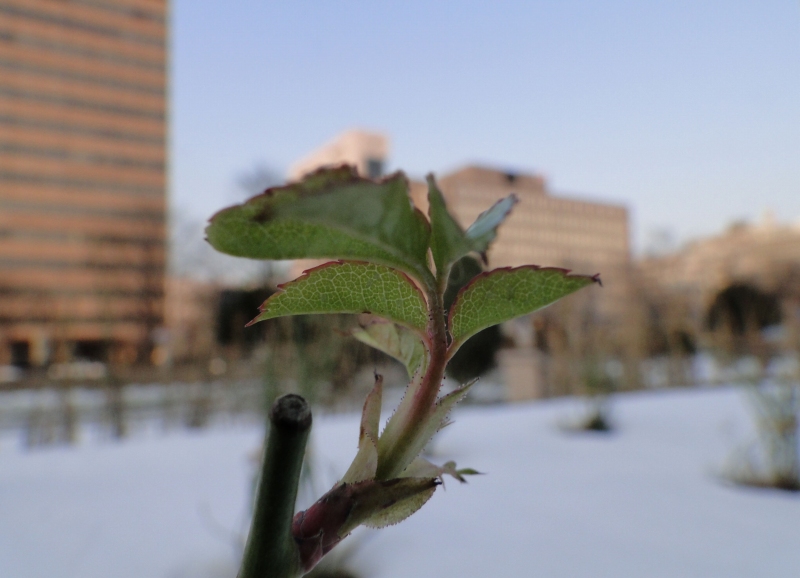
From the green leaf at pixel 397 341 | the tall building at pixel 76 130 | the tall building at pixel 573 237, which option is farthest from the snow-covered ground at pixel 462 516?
the tall building at pixel 76 130

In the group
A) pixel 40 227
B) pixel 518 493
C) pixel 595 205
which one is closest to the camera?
pixel 518 493

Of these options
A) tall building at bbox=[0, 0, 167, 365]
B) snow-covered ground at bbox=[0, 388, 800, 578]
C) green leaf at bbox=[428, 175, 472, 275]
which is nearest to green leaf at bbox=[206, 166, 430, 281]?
green leaf at bbox=[428, 175, 472, 275]

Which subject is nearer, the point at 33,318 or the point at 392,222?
the point at 392,222

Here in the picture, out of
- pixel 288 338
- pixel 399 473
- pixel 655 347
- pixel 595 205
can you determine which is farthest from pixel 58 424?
pixel 595 205

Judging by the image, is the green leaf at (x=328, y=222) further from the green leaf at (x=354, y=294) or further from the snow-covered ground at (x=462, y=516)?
the snow-covered ground at (x=462, y=516)

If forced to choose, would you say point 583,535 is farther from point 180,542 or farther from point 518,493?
point 180,542

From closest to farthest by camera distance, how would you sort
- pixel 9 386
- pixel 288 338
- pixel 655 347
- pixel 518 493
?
pixel 518 493 → pixel 288 338 → pixel 9 386 → pixel 655 347
